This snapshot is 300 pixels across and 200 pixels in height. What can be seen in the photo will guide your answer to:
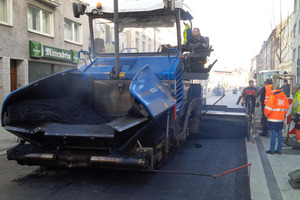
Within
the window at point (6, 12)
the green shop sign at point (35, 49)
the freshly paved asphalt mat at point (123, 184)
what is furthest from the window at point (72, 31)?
the freshly paved asphalt mat at point (123, 184)

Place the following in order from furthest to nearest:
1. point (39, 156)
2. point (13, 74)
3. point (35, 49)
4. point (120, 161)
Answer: point (35, 49), point (13, 74), point (39, 156), point (120, 161)

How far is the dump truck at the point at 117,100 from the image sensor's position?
3965 millimetres

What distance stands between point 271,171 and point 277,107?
1.86m

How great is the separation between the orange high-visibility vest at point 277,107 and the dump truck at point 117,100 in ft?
5.33

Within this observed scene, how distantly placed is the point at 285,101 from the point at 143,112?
4151 millimetres

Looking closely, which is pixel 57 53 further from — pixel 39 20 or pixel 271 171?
pixel 271 171

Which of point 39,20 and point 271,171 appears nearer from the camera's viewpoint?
point 271,171

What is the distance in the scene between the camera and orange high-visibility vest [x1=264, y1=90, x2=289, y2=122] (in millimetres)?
6422

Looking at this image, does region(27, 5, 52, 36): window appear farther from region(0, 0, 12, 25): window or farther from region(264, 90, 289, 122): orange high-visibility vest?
region(264, 90, 289, 122): orange high-visibility vest

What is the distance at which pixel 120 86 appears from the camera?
5.04 metres

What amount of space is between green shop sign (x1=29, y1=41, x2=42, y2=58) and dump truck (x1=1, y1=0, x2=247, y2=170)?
297 inches

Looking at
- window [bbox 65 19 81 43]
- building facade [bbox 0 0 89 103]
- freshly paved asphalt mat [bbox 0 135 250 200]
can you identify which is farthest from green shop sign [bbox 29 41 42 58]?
freshly paved asphalt mat [bbox 0 135 250 200]

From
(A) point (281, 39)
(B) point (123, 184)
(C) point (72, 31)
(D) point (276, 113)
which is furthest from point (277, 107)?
(A) point (281, 39)

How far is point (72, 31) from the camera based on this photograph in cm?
1638
